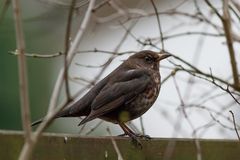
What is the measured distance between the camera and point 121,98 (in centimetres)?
461

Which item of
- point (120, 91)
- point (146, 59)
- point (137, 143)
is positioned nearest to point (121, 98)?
point (120, 91)

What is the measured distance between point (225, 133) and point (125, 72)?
0.78 meters

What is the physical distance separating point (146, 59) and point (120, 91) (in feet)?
1.77

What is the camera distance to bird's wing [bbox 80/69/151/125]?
4473 millimetres

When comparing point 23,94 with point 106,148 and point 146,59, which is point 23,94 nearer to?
point 106,148

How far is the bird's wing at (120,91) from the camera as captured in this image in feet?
14.7

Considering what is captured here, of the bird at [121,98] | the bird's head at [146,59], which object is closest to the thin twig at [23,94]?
the bird at [121,98]

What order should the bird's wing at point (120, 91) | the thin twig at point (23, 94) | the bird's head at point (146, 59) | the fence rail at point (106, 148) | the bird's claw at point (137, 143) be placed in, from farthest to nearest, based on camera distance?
the bird's head at point (146, 59)
the bird's wing at point (120, 91)
the bird's claw at point (137, 143)
the fence rail at point (106, 148)
the thin twig at point (23, 94)

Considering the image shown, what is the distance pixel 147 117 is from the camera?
6562 mm

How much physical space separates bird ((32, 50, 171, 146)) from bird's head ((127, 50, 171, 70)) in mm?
101

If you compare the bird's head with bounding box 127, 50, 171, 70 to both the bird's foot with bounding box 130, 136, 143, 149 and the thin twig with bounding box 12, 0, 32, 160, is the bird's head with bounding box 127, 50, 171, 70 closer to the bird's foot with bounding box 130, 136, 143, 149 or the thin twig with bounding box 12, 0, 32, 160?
the bird's foot with bounding box 130, 136, 143, 149

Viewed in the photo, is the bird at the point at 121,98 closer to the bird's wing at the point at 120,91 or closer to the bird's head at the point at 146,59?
the bird's wing at the point at 120,91

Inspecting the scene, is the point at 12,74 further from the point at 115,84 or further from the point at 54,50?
the point at 115,84

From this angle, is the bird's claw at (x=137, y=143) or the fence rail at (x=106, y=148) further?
the bird's claw at (x=137, y=143)
